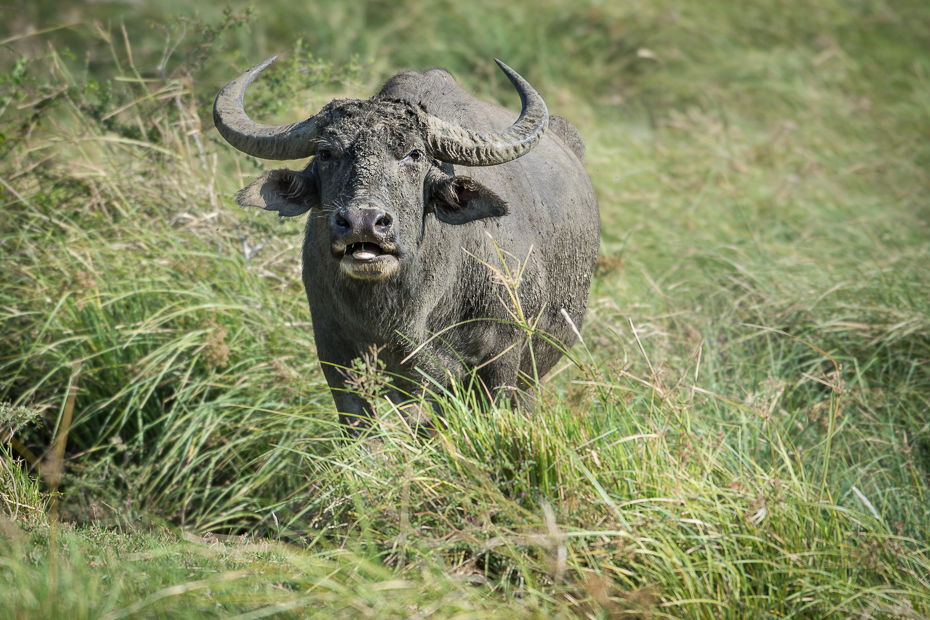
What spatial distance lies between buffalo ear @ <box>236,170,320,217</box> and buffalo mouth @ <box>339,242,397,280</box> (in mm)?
514

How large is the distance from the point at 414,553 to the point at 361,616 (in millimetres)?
526

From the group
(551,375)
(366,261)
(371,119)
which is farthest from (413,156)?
(551,375)

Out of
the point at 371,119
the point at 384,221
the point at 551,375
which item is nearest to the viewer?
the point at 384,221

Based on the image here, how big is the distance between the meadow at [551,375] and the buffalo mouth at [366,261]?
477 mm

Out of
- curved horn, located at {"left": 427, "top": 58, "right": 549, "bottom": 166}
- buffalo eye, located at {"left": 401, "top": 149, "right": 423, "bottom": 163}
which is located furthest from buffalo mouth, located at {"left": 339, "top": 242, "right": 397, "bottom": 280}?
curved horn, located at {"left": 427, "top": 58, "right": 549, "bottom": 166}

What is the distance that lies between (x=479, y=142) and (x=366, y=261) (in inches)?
34.3

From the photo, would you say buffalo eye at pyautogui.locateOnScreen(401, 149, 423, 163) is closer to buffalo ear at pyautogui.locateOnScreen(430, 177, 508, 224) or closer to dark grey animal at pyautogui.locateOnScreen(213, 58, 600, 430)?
dark grey animal at pyautogui.locateOnScreen(213, 58, 600, 430)

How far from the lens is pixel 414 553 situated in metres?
3.27

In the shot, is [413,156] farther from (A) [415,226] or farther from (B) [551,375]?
(B) [551,375]

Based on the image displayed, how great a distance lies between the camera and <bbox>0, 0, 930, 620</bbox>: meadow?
309 centimetres

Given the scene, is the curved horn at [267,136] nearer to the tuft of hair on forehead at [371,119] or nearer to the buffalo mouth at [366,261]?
the tuft of hair on forehead at [371,119]

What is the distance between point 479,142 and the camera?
13.2ft

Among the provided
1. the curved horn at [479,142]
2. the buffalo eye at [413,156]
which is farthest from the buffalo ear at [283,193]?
the curved horn at [479,142]

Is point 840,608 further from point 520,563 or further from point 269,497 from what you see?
point 269,497
